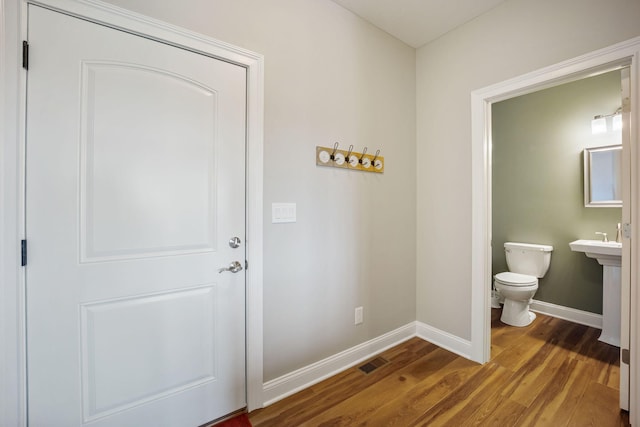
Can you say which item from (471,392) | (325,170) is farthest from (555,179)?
(325,170)

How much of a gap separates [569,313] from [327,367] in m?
2.71

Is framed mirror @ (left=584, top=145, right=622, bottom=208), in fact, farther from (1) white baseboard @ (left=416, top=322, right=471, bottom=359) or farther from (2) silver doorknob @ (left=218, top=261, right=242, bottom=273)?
(2) silver doorknob @ (left=218, top=261, right=242, bottom=273)

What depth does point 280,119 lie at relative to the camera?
1684mm

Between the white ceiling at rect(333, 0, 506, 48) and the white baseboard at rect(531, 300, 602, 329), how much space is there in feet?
9.76

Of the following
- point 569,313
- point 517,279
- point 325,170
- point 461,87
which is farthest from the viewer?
point 569,313

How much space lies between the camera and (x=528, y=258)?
9.74 ft

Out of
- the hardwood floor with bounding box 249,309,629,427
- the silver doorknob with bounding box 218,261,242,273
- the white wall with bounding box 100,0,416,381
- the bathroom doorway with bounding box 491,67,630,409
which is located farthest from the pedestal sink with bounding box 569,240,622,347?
the silver doorknob with bounding box 218,261,242,273

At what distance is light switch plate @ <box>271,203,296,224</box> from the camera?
1670 mm

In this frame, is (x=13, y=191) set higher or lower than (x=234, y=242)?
higher

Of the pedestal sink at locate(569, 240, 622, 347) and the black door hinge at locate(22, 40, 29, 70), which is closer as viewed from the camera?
the black door hinge at locate(22, 40, 29, 70)

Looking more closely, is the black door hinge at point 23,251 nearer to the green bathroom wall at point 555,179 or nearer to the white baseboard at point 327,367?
the white baseboard at point 327,367

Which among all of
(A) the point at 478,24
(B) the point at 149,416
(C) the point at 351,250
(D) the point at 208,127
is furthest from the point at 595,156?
(B) the point at 149,416

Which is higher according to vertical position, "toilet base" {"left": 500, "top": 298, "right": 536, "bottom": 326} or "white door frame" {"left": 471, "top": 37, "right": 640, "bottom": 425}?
"white door frame" {"left": 471, "top": 37, "right": 640, "bottom": 425}

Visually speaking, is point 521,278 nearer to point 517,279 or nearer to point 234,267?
point 517,279
